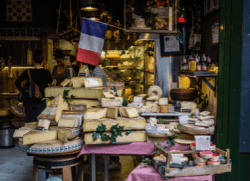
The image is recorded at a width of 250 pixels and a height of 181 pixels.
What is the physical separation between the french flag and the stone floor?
183 cm

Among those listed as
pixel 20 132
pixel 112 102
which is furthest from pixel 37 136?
pixel 112 102

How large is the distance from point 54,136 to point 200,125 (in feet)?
5.56

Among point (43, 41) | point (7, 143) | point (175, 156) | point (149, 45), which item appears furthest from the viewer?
point (43, 41)

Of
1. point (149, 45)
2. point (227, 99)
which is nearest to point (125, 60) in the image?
point (149, 45)

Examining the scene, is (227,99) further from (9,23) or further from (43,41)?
(9,23)

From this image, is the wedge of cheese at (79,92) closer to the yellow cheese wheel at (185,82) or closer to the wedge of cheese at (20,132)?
the wedge of cheese at (20,132)

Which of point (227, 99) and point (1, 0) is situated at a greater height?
point (1, 0)

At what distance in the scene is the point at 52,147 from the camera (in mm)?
2879

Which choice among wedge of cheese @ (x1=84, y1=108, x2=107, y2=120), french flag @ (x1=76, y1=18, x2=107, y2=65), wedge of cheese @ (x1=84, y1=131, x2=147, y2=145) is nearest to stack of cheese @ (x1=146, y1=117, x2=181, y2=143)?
wedge of cheese @ (x1=84, y1=131, x2=147, y2=145)

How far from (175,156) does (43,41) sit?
22.5 ft

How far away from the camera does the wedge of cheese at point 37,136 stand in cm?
291

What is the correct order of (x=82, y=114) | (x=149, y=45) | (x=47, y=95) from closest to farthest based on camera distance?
(x=82, y=114)
(x=47, y=95)
(x=149, y=45)

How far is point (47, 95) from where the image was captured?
3.59 m

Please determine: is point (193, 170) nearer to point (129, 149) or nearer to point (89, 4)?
point (129, 149)
